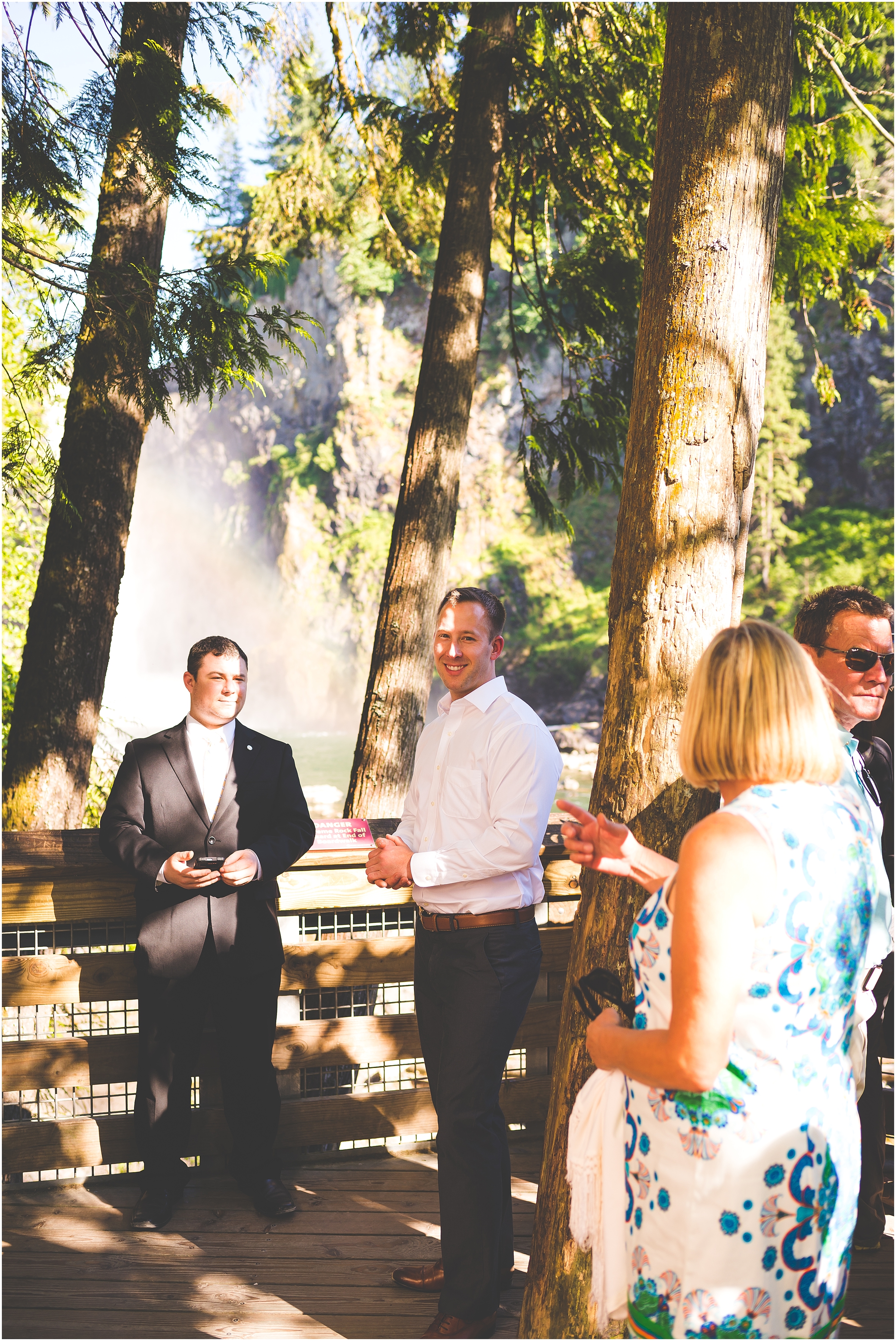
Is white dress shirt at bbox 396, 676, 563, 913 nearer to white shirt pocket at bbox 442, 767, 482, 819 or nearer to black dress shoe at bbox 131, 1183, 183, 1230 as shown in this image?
white shirt pocket at bbox 442, 767, 482, 819

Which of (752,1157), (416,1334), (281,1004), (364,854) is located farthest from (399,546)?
(752,1157)

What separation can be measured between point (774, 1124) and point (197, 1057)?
2550mm

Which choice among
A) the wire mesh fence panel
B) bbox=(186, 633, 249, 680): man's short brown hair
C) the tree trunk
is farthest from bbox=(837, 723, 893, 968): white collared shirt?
the tree trunk

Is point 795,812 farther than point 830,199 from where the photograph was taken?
No

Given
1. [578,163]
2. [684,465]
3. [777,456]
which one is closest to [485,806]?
[684,465]

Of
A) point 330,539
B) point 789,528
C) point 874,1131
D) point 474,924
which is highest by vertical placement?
point 330,539

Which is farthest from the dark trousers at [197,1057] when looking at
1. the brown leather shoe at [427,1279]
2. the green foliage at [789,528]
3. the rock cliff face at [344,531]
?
the rock cliff face at [344,531]

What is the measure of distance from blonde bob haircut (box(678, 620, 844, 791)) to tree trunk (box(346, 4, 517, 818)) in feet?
12.8

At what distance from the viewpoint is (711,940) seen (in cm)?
151

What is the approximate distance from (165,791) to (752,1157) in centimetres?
246

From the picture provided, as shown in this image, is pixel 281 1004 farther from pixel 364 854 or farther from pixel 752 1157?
pixel 752 1157

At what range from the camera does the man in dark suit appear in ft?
11.4

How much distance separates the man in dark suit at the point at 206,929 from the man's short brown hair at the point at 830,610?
180 centimetres

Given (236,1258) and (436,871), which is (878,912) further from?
(236,1258)
